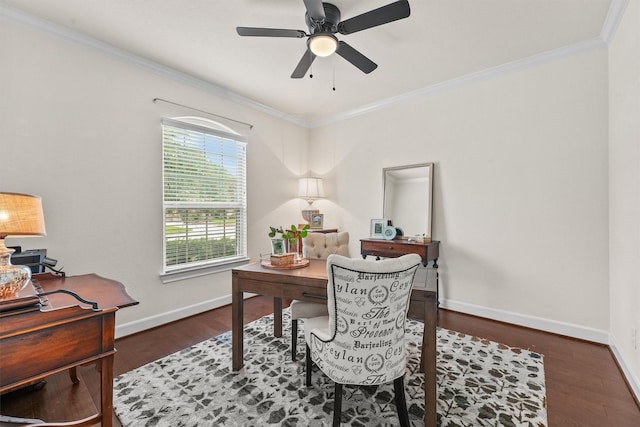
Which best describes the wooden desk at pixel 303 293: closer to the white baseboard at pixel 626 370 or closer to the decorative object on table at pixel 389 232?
the white baseboard at pixel 626 370

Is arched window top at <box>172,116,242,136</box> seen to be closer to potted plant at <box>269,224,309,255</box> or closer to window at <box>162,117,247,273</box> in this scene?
window at <box>162,117,247,273</box>

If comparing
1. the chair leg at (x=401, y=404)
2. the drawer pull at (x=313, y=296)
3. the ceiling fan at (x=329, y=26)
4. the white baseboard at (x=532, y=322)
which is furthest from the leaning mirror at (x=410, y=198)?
the chair leg at (x=401, y=404)

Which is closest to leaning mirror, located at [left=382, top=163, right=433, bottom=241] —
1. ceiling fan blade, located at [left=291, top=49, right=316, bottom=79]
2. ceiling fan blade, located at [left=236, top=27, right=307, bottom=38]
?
ceiling fan blade, located at [left=291, top=49, right=316, bottom=79]

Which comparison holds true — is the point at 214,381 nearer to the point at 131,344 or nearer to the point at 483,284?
the point at 131,344

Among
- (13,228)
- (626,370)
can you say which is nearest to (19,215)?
(13,228)

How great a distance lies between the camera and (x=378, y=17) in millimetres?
1813

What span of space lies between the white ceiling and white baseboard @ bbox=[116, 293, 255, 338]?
2600 mm

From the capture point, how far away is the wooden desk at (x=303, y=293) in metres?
1.50

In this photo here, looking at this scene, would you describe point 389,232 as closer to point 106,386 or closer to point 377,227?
point 377,227

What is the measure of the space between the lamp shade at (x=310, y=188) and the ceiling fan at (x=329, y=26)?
2151 millimetres

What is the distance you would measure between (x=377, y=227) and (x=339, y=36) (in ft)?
7.21

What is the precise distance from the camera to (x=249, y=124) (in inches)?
150

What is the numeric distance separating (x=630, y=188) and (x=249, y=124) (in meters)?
3.77

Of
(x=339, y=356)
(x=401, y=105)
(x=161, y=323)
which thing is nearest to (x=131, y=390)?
(x=161, y=323)
